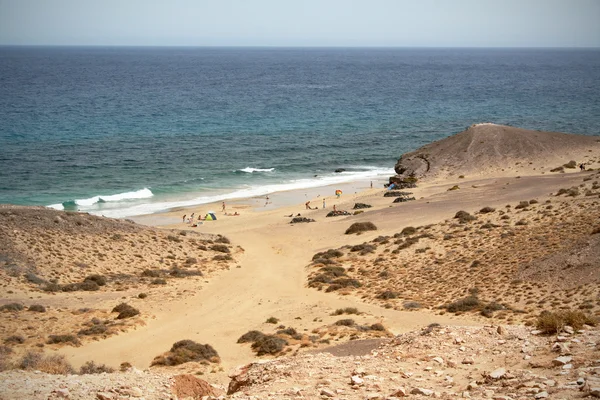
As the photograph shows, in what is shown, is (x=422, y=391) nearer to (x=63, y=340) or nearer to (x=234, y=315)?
(x=63, y=340)

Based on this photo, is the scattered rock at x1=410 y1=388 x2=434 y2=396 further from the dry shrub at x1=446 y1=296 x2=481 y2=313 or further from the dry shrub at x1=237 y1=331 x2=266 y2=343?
the dry shrub at x1=446 y1=296 x2=481 y2=313

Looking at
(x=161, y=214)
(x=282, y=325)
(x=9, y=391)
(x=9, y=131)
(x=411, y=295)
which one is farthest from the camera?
(x=9, y=131)

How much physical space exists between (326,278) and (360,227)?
10.6 metres

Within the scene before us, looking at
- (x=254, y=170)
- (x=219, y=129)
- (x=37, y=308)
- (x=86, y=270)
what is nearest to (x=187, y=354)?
(x=37, y=308)

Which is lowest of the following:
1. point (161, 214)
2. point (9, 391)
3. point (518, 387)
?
point (161, 214)

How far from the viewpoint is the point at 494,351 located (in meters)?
14.1

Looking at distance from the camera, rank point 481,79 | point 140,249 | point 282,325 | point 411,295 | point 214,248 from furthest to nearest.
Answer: point 481,79, point 214,248, point 140,249, point 411,295, point 282,325

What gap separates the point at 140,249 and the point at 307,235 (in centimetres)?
1279

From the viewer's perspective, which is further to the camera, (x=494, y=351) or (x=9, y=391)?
(x=494, y=351)

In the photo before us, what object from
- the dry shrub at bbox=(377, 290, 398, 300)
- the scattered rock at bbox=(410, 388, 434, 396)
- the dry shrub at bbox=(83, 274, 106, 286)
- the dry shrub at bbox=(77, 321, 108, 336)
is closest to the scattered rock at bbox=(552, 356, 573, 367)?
the scattered rock at bbox=(410, 388, 434, 396)

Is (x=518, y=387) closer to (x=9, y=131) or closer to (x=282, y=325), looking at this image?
(x=282, y=325)

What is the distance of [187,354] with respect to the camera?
20.2 m

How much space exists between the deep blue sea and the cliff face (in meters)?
7.49

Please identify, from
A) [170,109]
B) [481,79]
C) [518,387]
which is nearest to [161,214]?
[518,387]
